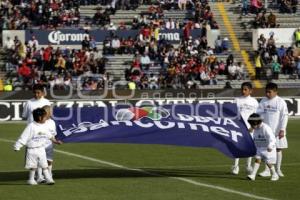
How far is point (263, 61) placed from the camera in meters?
46.7

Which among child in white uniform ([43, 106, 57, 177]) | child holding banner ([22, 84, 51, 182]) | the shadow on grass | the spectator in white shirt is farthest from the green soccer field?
the spectator in white shirt

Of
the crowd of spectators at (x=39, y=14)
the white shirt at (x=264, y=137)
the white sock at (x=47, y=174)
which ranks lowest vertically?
the white sock at (x=47, y=174)

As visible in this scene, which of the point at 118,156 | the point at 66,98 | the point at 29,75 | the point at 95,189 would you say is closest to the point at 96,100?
the point at 66,98

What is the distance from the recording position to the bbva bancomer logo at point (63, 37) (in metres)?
47.8

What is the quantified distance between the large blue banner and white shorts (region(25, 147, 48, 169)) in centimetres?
80

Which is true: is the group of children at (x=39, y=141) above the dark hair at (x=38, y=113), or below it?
below

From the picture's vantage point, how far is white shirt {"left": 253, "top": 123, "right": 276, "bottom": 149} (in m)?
16.1

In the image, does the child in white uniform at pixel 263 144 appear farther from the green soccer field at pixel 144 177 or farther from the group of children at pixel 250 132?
the green soccer field at pixel 144 177

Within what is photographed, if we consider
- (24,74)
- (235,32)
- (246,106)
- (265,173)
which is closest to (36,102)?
(246,106)

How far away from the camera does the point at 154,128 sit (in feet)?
54.2

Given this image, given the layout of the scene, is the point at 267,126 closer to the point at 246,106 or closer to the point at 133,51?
the point at 246,106

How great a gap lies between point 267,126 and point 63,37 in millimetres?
→ 32587

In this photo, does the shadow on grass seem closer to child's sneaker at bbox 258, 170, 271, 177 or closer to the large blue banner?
child's sneaker at bbox 258, 170, 271, 177

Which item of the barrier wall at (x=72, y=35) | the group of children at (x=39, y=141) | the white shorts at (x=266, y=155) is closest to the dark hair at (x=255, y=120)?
the white shorts at (x=266, y=155)
